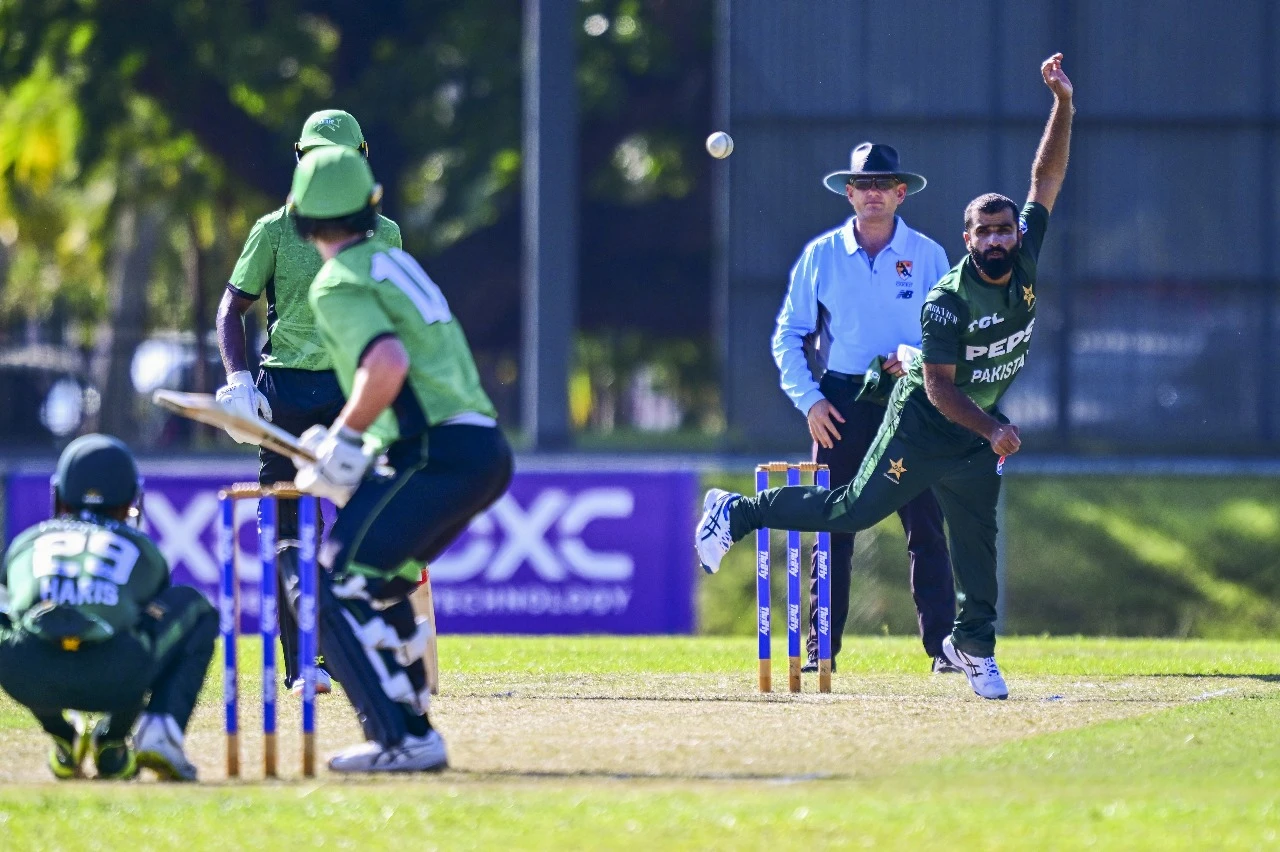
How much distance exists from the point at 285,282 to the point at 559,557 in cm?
626

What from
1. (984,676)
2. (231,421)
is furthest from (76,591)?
(984,676)

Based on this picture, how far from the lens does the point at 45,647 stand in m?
6.20

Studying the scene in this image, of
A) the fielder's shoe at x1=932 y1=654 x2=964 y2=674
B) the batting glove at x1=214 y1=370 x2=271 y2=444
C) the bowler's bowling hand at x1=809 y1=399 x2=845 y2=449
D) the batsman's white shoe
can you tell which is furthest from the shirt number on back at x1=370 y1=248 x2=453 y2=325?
the fielder's shoe at x1=932 y1=654 x2=964 y2=674

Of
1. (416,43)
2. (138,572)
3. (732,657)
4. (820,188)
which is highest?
(416,43)

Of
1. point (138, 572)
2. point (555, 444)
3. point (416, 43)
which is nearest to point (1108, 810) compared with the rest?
point (138, 572)

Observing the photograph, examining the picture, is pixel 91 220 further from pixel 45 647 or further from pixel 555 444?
pixel 45 647

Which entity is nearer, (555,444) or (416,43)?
→ (555,444)

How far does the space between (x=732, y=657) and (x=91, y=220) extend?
2352 cm

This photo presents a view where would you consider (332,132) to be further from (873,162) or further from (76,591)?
(76,591)

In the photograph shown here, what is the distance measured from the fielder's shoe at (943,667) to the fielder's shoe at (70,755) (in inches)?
160

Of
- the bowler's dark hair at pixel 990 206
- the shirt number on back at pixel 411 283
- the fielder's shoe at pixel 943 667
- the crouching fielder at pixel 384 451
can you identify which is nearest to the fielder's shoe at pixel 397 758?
the crouching fielder at pixel 384 451

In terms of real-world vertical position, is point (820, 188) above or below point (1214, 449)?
above

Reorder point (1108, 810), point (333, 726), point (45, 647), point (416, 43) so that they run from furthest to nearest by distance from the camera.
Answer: point (416, 43), point (333, 726), point (45, 647), point (1108, 810)

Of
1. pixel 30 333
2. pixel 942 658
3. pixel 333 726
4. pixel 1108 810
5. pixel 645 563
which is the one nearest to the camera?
pixel 1108 810
